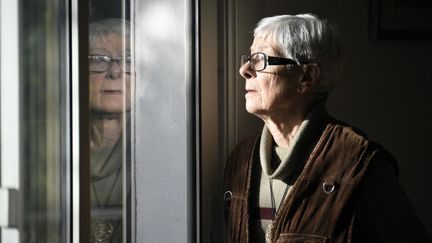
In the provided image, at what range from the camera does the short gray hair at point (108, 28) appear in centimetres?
155

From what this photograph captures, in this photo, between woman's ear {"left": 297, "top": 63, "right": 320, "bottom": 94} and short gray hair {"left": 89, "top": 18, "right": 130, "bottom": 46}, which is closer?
short gray hair {"left": 89, "top": 18, "right": 130, "bottom": 46}

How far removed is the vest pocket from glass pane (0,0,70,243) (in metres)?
0.53

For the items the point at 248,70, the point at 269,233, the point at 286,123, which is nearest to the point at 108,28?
the point at 248,70

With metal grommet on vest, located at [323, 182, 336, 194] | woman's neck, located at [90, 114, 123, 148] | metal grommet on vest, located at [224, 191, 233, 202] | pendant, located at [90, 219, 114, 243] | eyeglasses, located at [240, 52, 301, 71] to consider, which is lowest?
pendant, located at [90, 219, 114, 243]

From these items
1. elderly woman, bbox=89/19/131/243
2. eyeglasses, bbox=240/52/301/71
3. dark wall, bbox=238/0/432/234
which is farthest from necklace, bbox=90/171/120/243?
dark wall, bbox=238/0/432/234

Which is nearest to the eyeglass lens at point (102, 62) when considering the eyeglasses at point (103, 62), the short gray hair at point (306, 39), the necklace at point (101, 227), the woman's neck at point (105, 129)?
the eyeglasses at point (103, 62)

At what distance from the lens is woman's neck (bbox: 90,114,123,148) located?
1.59 m

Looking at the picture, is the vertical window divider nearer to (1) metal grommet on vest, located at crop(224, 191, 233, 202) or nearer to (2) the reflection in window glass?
(2) the reflection in window glass

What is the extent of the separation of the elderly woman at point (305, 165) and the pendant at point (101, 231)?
1.12 ft

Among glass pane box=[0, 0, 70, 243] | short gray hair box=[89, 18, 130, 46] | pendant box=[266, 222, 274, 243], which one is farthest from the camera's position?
pendant box=[266, 222, 274, 243]

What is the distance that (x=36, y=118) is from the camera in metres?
1.50

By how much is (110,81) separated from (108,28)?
12cm

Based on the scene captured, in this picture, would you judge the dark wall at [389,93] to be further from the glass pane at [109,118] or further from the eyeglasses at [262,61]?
the glass pane at [109,118]

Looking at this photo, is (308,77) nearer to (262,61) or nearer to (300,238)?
(262,61)
